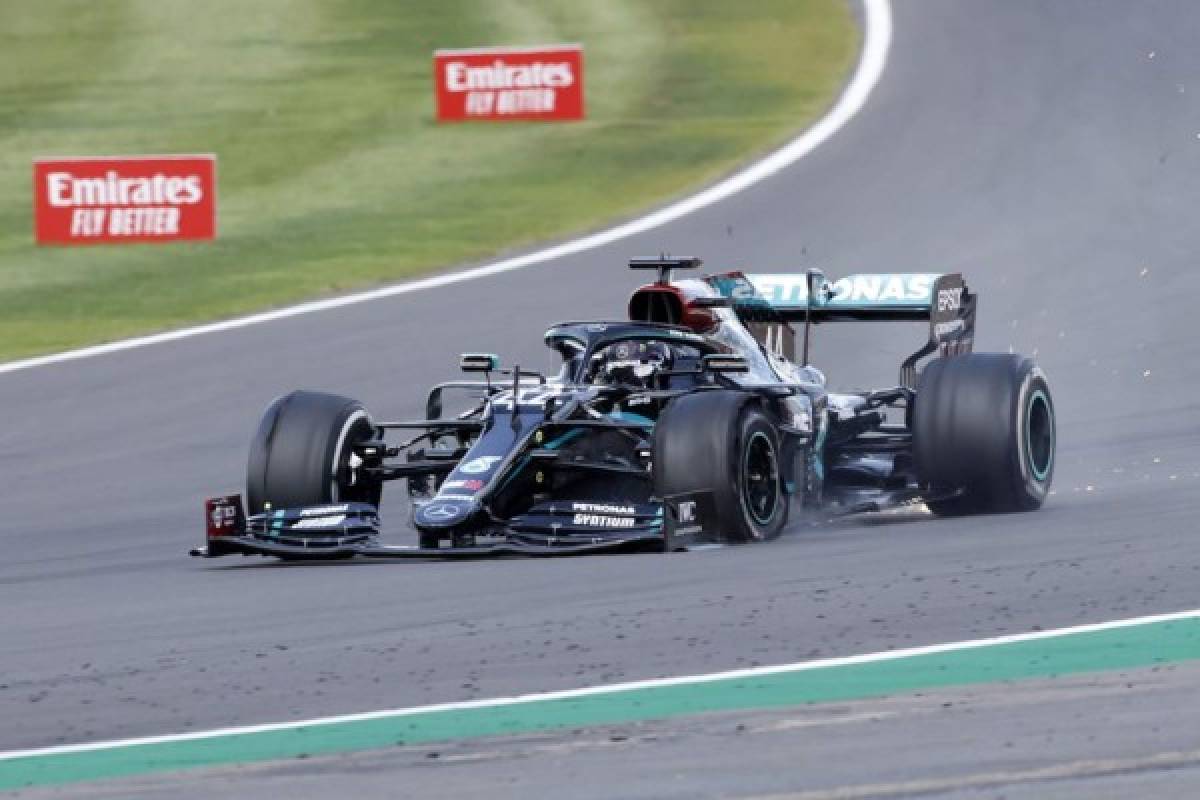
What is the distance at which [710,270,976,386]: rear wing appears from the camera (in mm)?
15031

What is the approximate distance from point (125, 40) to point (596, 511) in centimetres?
2391

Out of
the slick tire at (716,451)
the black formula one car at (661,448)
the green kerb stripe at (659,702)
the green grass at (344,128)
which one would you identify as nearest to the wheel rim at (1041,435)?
the black formula one car at (661,448)

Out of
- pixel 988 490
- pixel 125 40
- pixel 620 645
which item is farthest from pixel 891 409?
pixel 125 40

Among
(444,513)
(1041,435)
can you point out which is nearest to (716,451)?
(444,513)

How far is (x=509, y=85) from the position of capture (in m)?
29.8

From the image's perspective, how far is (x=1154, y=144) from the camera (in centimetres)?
2483

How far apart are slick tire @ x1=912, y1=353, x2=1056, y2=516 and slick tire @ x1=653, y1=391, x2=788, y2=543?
3.85 feet

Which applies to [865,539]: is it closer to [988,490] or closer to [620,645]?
[988,490]

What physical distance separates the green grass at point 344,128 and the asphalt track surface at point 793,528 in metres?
1.33

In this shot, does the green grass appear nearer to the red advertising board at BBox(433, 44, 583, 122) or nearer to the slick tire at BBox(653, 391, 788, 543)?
the red advertising board at BBox(433, 44, 583, 122)

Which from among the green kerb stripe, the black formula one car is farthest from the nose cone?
the green kerb stripe

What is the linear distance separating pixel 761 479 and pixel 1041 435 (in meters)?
1.91

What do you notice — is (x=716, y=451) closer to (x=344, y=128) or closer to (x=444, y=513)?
(x=444, y=513)

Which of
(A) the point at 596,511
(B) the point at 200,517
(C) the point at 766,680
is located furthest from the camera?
(B) the point at 200,517
